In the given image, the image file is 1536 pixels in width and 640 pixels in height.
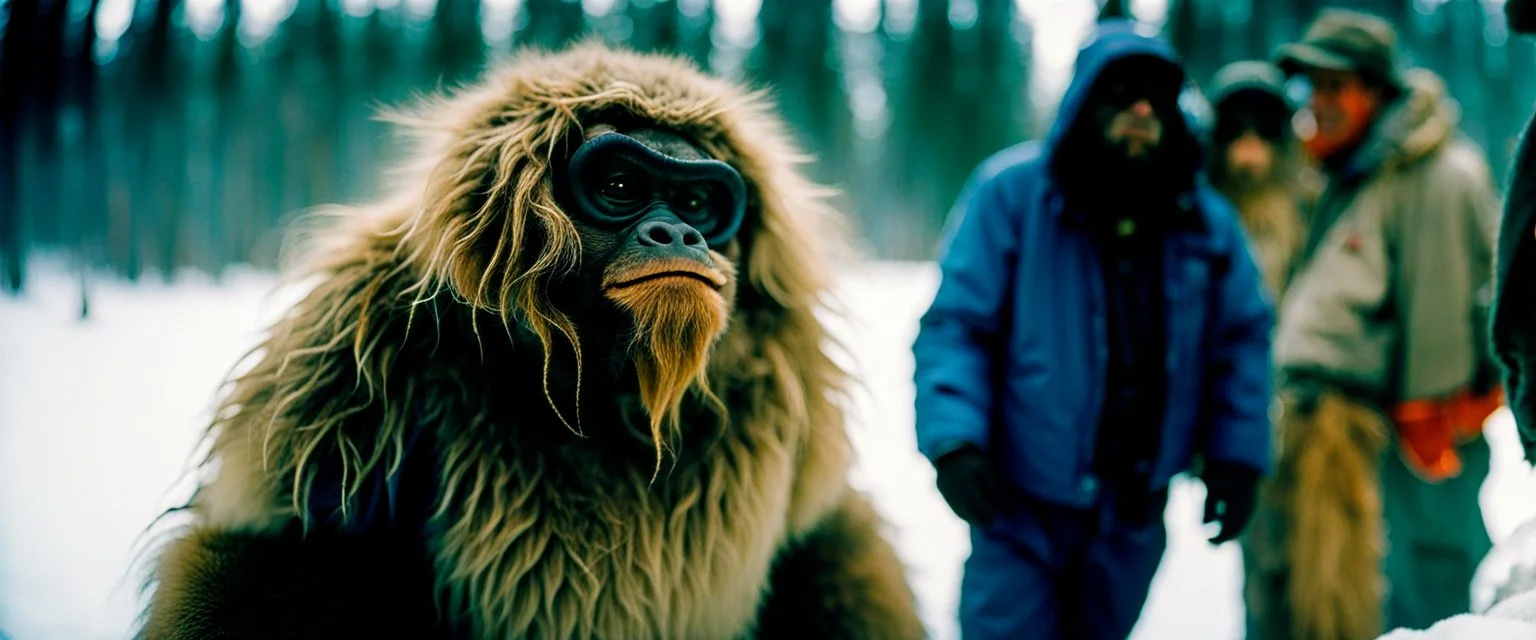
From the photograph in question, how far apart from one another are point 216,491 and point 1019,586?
1.23 m

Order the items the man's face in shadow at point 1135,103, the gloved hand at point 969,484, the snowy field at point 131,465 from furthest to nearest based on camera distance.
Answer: the snowy field at point 131,465 < the man's face in shadow at point 1135,103 < the gloved hand at point 969,484

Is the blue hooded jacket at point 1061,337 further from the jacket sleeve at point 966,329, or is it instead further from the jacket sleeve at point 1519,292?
the jacket sleeve at point 1519,292

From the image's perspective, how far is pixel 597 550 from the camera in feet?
3.81

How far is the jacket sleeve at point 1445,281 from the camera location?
76.3 inches

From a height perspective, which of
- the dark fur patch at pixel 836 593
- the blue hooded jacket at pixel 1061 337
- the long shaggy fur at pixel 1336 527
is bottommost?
the long shaggy fur at pixel 1336 527

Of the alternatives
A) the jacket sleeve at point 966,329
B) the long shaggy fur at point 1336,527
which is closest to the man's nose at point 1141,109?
the jacket sleeve at point 966,329

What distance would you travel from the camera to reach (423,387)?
1.17 m

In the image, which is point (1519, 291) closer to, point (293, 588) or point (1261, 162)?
point (1261, 162)

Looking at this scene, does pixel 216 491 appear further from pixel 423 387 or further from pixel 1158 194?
pixel 1158 194

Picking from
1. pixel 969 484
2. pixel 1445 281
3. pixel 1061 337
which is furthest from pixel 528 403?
pixel 1445 281

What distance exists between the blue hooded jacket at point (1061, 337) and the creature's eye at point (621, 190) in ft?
1.97

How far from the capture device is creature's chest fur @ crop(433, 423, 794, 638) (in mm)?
1148

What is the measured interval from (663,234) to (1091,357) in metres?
0.80

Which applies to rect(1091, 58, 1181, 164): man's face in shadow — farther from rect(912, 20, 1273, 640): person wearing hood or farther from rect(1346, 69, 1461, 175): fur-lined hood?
rect(1346, 69, 1461, 175): fur-lined hood
